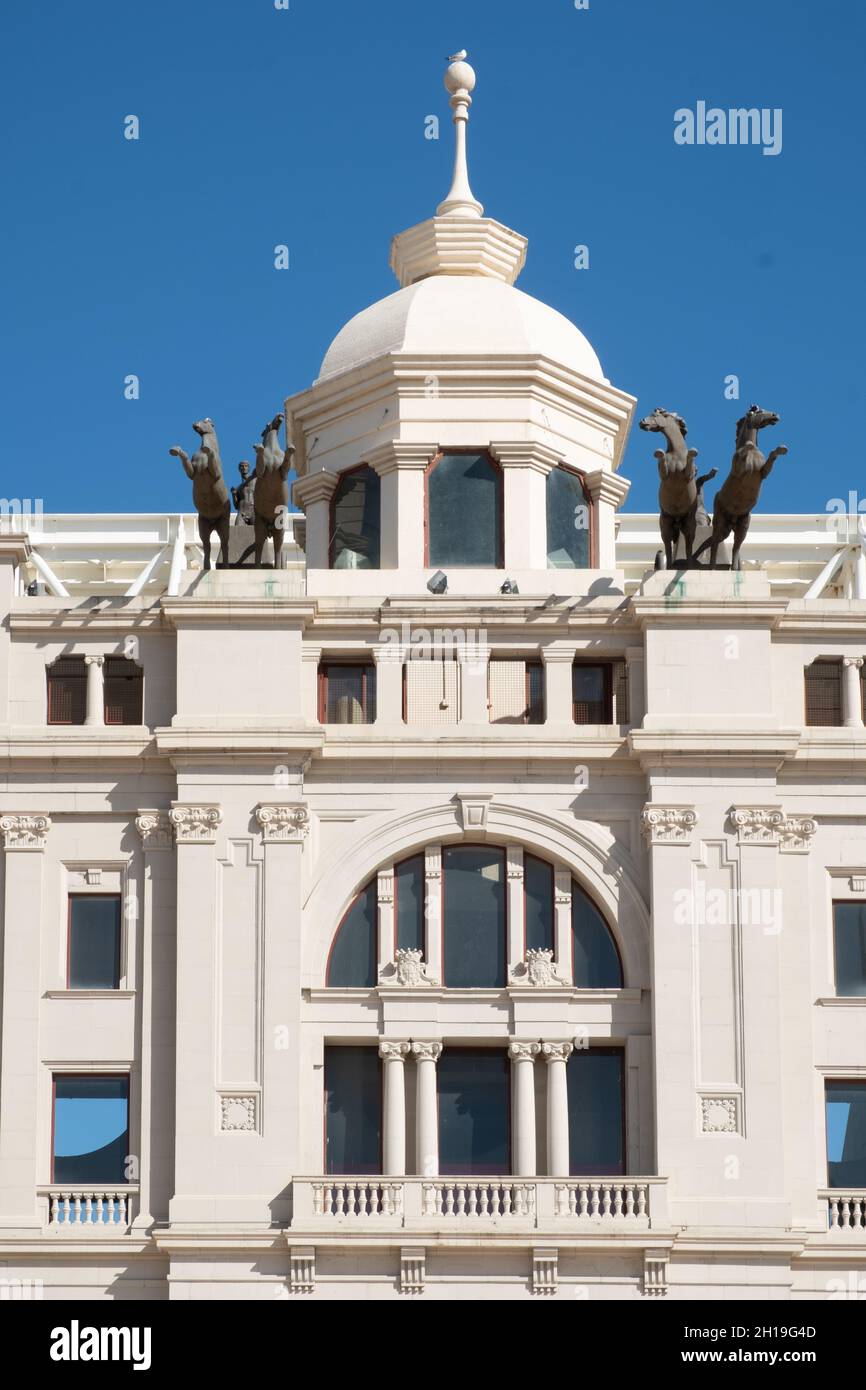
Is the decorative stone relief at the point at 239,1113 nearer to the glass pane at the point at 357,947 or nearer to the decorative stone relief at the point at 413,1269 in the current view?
the glass pane at the point at 357,947

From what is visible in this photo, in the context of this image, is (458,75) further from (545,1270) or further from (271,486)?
(545,1270)

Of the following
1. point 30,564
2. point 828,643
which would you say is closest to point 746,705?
point 828,643

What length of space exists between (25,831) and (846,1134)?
652 inches

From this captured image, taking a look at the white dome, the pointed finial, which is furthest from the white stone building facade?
the pointed finial

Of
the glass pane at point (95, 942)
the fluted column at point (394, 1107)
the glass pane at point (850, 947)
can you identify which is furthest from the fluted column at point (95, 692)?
the glass pane at point (850, 947)

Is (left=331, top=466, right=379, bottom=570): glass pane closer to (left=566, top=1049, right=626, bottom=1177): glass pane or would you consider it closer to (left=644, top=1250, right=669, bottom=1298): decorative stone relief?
(left=566, top=1049, right=626, bottom=1177): glass pane

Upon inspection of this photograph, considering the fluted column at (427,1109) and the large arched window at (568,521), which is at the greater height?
the large arched window at (568,521)

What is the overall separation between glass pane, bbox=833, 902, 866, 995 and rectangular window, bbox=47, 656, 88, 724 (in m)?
15.1

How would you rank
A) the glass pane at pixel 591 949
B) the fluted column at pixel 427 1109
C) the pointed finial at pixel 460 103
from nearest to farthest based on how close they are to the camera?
1. the fluted column at pixel 427 1109
2. the glass pane at pixel 591 949
3. the pointed finial at pixel 460 103

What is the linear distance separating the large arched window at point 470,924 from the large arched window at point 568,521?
8582mm

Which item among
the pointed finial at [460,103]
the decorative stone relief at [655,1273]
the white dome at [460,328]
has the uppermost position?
the pointed finial at [460,103]

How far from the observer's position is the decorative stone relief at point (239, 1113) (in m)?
63.4

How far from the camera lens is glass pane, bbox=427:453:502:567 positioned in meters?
71.3
